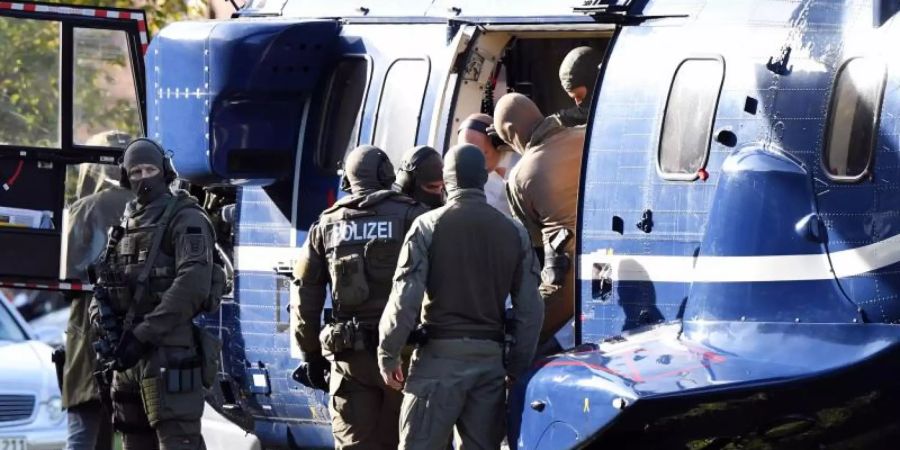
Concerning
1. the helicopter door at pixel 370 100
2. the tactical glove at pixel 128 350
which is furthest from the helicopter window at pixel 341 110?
the tactical glove at pixel 128 350

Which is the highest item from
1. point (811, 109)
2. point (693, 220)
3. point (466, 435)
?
point (811, 109)

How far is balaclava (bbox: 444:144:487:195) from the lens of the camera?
27.7 feet

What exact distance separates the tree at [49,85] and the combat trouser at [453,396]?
4.10 m

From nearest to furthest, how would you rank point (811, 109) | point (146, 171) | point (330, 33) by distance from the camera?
point (811, 109) < point (146, 171) < point (330, 33)

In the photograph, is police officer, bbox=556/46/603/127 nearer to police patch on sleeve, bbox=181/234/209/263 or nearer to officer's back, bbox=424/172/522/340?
officer's back, bbox=424/172/522/340

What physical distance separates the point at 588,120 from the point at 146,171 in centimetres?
231

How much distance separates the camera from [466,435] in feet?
27.6

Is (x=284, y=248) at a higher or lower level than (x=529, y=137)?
lower

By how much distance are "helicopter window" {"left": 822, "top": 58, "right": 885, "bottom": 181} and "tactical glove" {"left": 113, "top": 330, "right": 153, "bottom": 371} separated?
3.52m

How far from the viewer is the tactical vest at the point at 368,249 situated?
906 cm

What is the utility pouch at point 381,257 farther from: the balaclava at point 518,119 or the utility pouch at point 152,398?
the utility pouch at point 152,398

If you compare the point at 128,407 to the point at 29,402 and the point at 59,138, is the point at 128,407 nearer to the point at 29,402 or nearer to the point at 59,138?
the point at 59,138

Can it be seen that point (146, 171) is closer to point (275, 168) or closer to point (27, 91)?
point (275, 168)

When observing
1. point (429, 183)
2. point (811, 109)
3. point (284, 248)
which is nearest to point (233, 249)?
point (284, 248)
